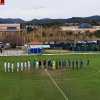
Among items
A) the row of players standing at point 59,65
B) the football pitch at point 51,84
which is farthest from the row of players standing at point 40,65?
the football pitch at point 51,84

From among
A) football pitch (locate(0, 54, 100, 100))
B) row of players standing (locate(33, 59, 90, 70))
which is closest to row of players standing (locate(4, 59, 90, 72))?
row of players standing (locate(33, 59, 90, 70))

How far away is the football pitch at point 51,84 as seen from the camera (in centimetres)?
2634

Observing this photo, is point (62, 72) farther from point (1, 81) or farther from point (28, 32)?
point (28, 32)

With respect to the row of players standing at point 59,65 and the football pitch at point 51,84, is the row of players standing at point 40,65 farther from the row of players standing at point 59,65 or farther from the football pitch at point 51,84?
the football pitch at point 51,84

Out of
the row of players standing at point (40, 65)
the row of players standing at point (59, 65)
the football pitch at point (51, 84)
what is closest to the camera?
the football pitch at point (51, 84)

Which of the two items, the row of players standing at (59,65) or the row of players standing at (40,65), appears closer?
the row of players standing at (40,65)

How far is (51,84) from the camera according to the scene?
1259 inches

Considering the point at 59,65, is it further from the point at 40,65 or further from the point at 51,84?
the point at 51,84

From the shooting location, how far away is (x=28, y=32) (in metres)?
136

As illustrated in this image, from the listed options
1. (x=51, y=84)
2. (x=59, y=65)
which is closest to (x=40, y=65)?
(x=59, y=65)

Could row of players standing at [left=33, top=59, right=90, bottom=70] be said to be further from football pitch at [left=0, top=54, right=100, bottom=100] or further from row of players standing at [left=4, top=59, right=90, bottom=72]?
football pitch at [left=0, top=54, right=100, bottom=100]

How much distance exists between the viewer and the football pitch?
2634 centimetres

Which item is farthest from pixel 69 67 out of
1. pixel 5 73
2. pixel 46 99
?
pixel 46 99

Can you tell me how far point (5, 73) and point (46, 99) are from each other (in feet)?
47.4
